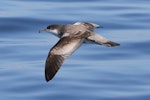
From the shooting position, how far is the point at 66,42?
29.9ft

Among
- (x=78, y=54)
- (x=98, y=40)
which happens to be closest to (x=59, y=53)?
(x=98, y=40)

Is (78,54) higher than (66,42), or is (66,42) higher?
(66,42)

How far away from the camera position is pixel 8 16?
14984mm

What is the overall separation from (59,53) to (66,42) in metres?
0.22

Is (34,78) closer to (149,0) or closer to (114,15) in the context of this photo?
(114,15)

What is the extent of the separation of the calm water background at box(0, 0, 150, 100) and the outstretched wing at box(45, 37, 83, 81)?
1562mm

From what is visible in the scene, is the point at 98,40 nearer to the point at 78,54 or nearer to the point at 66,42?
the point at 66,42

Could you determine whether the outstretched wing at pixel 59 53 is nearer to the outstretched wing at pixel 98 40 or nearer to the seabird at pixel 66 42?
the seabird at pixel 66 42

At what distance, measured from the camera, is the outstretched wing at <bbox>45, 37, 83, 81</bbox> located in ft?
28.7

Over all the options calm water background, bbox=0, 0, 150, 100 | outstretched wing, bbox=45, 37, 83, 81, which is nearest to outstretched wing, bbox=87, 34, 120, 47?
outstretched wing, bbox=45, 37, 83, 81

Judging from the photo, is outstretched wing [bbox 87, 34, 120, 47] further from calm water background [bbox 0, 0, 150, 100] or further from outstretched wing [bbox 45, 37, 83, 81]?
calm water background [bbox 0, 0, 150, 100]

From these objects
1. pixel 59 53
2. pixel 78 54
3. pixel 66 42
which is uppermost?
pixel 66 42

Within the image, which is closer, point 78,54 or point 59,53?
point 59,53

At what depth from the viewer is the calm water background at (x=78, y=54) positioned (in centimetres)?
1084
